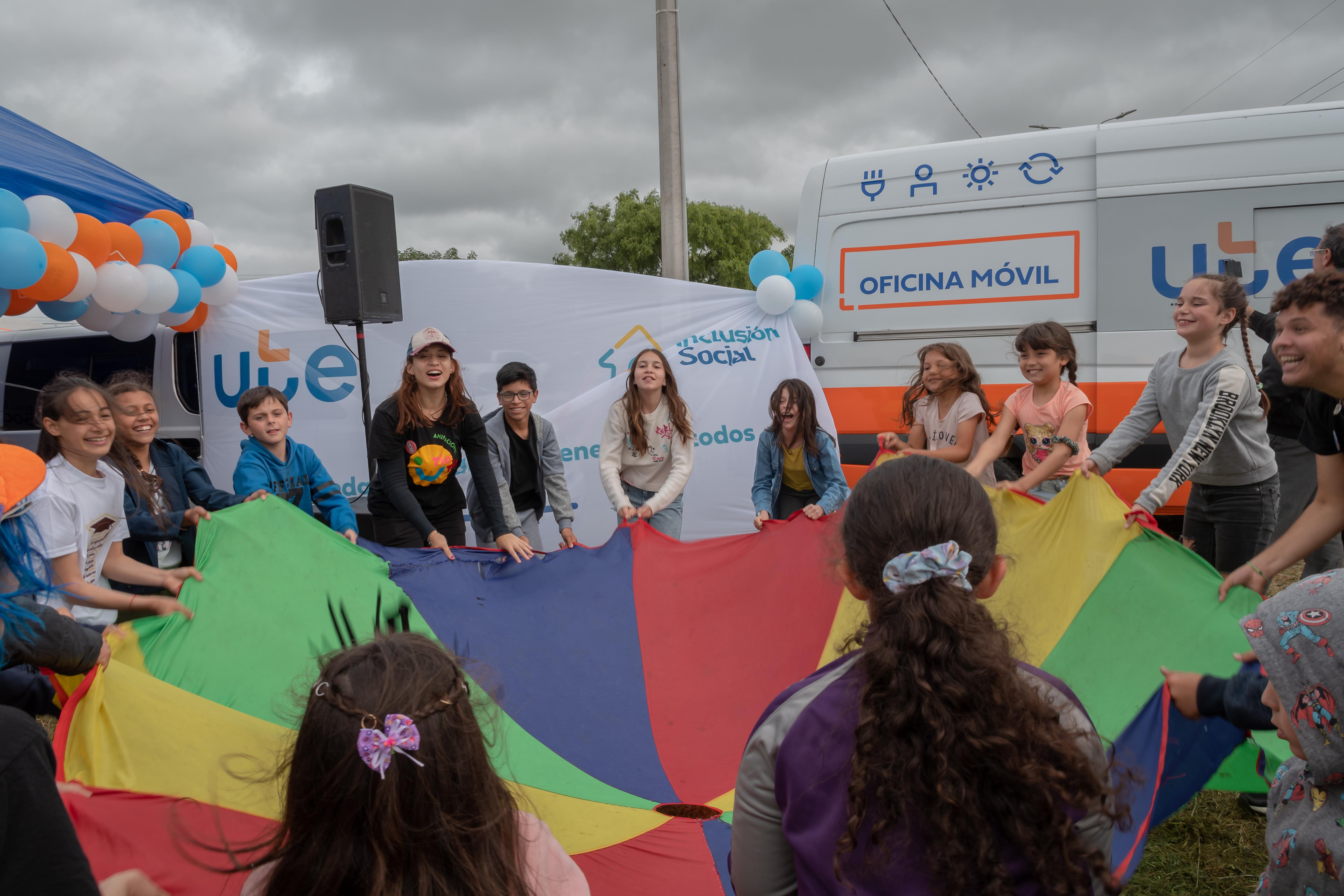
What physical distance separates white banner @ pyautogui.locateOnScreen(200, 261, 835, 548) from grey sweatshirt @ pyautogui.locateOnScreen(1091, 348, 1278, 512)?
254 cm

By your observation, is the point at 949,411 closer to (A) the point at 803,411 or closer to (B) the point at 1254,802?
(A) the point at 803,411

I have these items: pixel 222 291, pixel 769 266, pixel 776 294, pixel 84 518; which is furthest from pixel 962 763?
pixel 222 291

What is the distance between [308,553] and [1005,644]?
2.64 m

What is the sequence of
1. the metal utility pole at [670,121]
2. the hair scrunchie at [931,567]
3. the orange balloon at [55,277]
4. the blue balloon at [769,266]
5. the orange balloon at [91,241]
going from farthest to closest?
the metal utility pole at [670,121], the blue balloon at [769,266], the orange balloon at [91,241], the orange balloon at [55,277], the hair scrunchie at [931,567]

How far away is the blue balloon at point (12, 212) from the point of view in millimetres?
4707

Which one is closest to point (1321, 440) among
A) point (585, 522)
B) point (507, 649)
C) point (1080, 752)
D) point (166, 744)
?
point (1080, 752)

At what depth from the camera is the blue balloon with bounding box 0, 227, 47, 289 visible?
182 inches

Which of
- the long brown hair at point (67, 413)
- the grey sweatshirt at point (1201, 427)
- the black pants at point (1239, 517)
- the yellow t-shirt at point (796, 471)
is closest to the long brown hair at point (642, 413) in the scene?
the yellow t-shirt at point (796, 471)

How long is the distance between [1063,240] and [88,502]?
16.7 feet

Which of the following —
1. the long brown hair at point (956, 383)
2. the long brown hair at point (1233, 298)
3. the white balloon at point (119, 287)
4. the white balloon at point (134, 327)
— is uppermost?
the white balloon at point (119, 287)

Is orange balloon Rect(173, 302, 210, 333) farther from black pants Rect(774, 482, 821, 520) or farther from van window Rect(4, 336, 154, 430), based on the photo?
black pants Rect(774, 482, 821, 520)

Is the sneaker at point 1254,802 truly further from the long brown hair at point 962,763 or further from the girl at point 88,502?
the girl at point 88,502

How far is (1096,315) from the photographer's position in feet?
17.0

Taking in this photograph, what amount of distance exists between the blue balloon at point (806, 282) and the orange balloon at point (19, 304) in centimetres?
460
